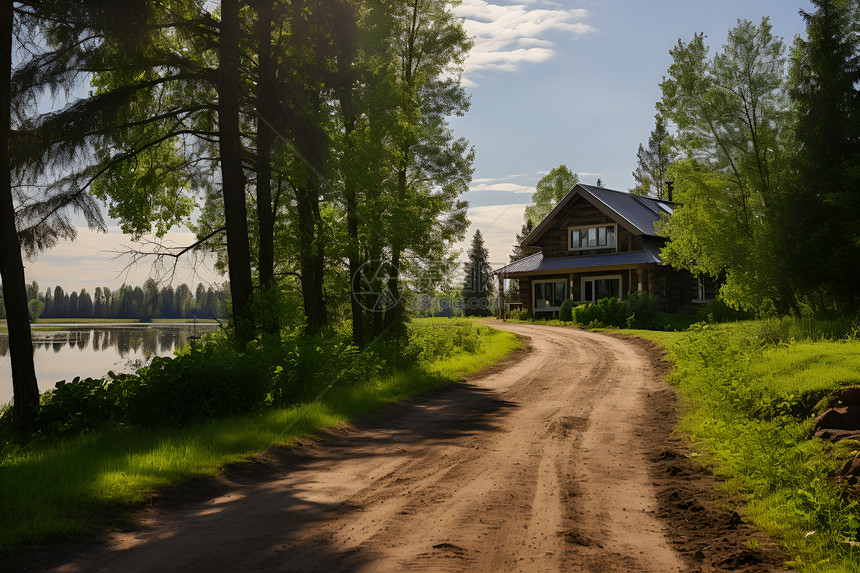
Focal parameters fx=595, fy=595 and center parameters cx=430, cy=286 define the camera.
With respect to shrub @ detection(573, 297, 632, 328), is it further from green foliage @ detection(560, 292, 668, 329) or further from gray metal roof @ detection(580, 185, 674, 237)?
gray metal roof @ detection(580, 185, 674, 237)

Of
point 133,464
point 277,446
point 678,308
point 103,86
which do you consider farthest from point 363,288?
point 678,308

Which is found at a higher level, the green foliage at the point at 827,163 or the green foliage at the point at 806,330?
the green foliage at the point at 827,163

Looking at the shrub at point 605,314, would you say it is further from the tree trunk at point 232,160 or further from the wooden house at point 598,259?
the tree trunk at point 232,160

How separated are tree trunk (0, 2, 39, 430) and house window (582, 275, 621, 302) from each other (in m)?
31.1

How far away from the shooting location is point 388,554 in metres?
4.95

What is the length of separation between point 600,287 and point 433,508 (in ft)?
108

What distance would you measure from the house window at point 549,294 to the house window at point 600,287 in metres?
1.87

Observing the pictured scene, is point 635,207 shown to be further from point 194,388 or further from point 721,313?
point 194,388

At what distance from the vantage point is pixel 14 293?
11.2 m

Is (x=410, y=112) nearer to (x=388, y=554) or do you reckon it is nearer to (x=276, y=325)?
(x=276, y=325)

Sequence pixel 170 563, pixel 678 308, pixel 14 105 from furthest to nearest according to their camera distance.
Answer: pixel 678 308 < pixel 14 105 < pixel 170 563

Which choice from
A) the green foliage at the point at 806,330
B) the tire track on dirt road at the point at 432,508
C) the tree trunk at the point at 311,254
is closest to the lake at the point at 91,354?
the tree trunk at the point at 311,254

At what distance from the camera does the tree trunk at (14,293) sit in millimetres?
11023

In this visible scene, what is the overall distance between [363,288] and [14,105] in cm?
1030
